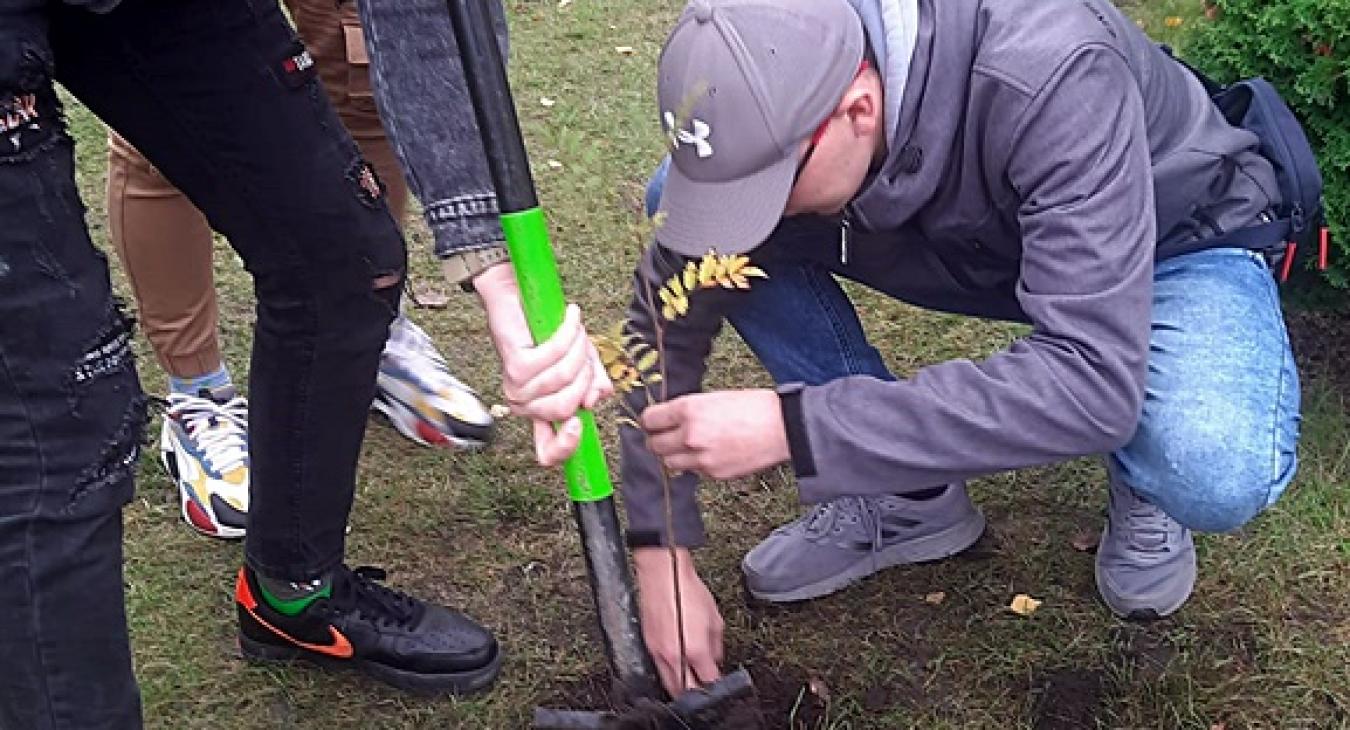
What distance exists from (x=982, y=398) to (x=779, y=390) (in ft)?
0.85

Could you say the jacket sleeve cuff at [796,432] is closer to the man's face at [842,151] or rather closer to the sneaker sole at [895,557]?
the man's face at [842,151]

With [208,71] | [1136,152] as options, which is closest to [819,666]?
[1136,152]

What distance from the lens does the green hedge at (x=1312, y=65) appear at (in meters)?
2.69

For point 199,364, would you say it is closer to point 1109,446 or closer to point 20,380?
point 20,380

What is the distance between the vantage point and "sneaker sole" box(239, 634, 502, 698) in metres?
2.38

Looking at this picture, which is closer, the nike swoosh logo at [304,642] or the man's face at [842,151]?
the man's face at [842,151]

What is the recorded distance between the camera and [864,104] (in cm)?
191

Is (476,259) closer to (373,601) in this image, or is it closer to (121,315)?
(121,315)

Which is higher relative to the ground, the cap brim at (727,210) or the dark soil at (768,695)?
the cap brim at (727,210)

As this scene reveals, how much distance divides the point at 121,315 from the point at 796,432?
2.69 feet

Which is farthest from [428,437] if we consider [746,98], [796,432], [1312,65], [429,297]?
[1312,65]

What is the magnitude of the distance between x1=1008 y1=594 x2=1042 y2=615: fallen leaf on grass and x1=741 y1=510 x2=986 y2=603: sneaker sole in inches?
5.8

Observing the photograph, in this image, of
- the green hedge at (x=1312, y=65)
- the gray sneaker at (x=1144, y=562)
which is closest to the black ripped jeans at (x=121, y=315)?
the gray sneaker at (x=1144, y=562)

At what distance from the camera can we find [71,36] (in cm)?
168
